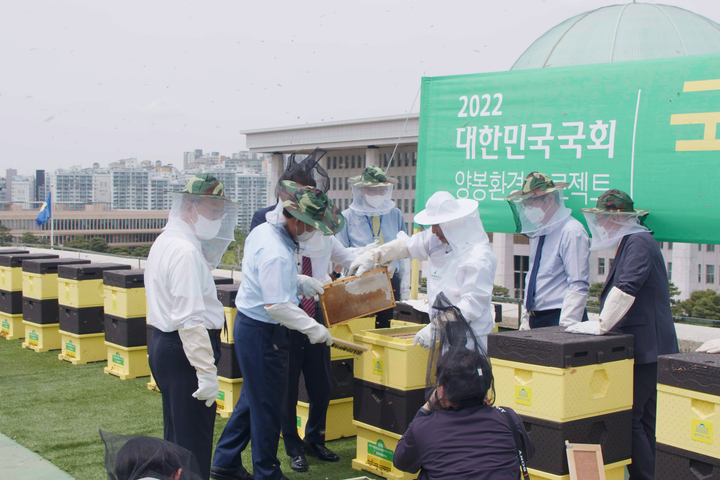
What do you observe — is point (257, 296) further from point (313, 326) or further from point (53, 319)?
point (53, 319)

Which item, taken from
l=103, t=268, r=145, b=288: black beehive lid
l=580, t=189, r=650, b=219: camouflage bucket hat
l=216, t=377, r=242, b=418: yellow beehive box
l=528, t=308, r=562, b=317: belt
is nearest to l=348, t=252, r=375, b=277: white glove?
l=528, t=308, r=562, b=317: belt

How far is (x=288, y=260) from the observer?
3.64 m

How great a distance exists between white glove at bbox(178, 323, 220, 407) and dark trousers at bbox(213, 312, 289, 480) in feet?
1.52

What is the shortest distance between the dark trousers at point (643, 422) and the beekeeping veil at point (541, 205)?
1.13m

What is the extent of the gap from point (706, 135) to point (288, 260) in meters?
3.02

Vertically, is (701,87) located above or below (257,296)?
above

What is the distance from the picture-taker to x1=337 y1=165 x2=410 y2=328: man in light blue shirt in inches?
227

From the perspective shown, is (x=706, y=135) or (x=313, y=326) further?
(x=706, y=135)

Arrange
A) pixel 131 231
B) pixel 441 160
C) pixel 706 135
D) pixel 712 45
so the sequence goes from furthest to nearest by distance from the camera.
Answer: pixel 131 231, pixel 712 45, pixel 441 160, pixel 706 135

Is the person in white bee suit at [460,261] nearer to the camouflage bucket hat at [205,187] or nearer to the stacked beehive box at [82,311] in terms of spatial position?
the camouflage bucket hat at [205,187]

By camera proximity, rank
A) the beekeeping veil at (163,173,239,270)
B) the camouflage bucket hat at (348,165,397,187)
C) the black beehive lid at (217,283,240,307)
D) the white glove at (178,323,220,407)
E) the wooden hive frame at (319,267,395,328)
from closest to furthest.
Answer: the white glove at (178,323,220,407), the beekeeping veil at (163,173,239,270), the wooden hive frame at (319,267,395,328), the black beehive lid at (217,283,240,307), the camouflage bucket hat at (348,165,397,187)

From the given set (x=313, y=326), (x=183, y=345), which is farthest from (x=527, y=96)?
(x=183, y=345)

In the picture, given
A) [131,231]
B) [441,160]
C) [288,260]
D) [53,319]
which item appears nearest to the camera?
[288,260]

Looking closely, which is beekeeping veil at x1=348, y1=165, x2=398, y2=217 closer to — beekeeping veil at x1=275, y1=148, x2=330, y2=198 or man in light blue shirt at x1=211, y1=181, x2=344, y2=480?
beekeeping veil at x1=275, y1=148, x2=330, y2=198
